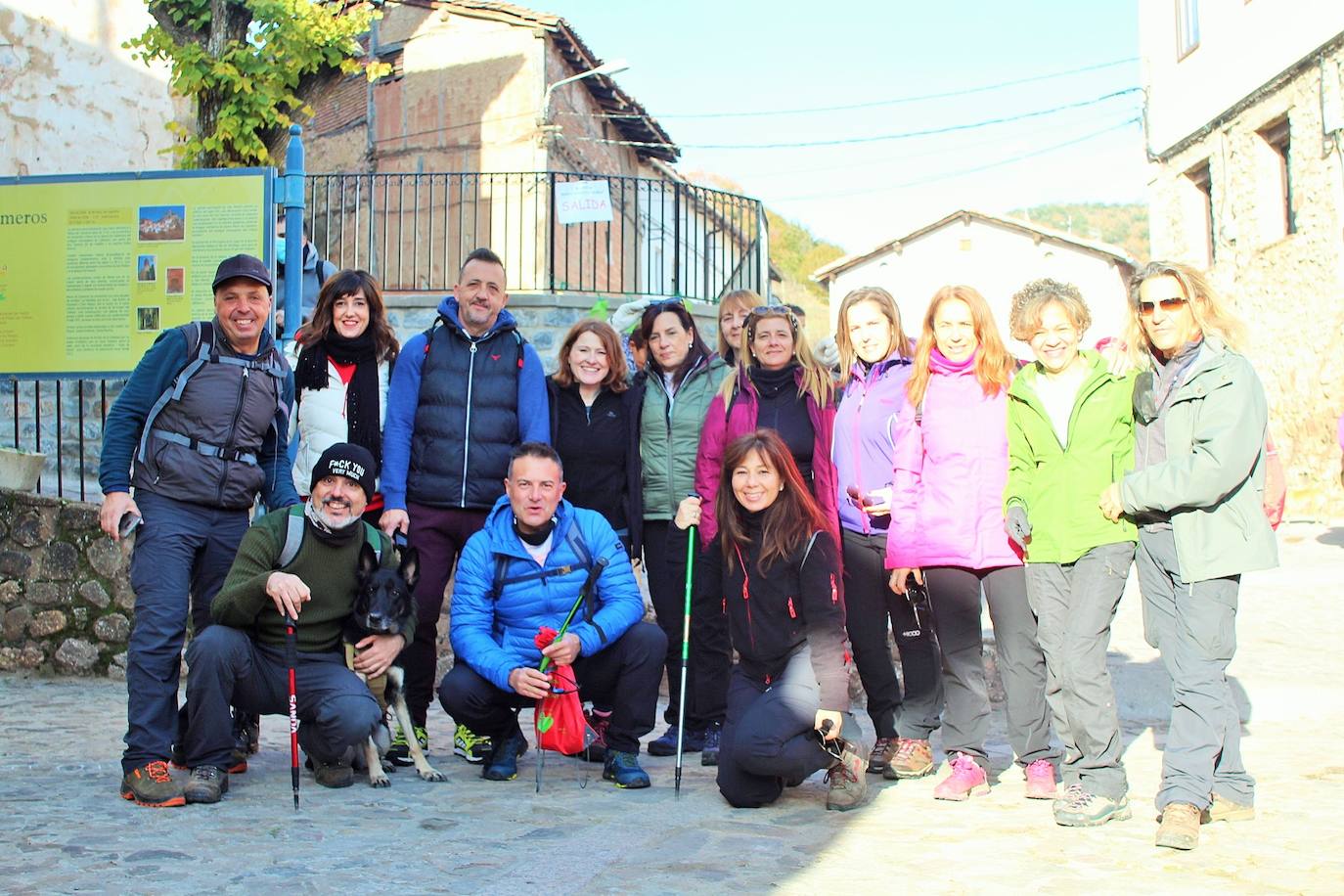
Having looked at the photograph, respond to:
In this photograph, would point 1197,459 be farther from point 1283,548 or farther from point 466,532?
point 1283,548

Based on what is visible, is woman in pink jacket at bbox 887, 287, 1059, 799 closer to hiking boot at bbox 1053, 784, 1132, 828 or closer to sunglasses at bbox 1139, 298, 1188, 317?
hiking boot at bbox 1053, 784, 1132, 828

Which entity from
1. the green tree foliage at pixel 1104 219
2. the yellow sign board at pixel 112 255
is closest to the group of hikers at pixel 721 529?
the yellow sign board at pixel 112 255

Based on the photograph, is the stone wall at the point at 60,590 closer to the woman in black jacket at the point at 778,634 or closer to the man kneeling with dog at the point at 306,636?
the man kneeling with dog at the point at 306,636

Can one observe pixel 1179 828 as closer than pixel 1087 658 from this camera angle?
Yes

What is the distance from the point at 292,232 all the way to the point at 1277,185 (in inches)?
523

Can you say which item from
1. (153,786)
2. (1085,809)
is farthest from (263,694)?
(1085,809)

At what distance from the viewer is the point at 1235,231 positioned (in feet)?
54.4

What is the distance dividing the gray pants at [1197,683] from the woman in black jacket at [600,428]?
2.15 m

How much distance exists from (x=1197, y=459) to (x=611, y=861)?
2.14 meters

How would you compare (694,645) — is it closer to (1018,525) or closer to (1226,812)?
(1018,525)

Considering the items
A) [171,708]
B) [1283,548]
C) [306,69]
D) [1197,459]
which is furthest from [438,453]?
[1283,548]

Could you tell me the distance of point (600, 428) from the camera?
5457 mm

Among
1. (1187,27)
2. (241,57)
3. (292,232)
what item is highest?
(1187,27)

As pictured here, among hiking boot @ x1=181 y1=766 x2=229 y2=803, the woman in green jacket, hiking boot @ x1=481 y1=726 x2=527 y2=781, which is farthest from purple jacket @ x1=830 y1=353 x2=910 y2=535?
hiking boot @ x1=181 y1=766 x2=229 y2=803
